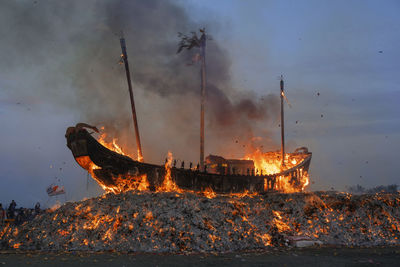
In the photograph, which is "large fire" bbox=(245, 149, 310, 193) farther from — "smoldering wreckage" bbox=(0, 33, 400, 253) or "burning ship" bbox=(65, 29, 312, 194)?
"smoldering wreckage" bbox=(0, 33, 400, 253)

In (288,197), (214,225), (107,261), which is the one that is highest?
(288,197)

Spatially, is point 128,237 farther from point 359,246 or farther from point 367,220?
point 367,220

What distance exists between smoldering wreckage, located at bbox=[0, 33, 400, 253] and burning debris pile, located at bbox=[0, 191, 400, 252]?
0.04 metres

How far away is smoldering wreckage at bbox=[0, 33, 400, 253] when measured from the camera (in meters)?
13.1

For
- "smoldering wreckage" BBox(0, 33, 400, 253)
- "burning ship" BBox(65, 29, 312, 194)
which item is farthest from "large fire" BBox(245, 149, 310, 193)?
"smoldering wreckage" BBox(0, 33, 400, 253)

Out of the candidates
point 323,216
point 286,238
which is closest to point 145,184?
A: point 286,238

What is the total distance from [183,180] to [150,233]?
289 inches

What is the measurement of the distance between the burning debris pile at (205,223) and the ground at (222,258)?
3.15 ft

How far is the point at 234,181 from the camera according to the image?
23.5 meters

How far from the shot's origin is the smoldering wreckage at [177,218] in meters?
13.1

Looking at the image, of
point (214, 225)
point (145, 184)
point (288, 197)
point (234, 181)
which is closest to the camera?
point (214, 225)

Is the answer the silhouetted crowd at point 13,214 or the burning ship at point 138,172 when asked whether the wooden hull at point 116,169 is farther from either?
the silhouetted crowd at point 13,214

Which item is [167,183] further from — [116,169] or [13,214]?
[13,214]

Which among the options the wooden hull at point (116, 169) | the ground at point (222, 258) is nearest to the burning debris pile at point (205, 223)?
the ground at point (222, 258)
